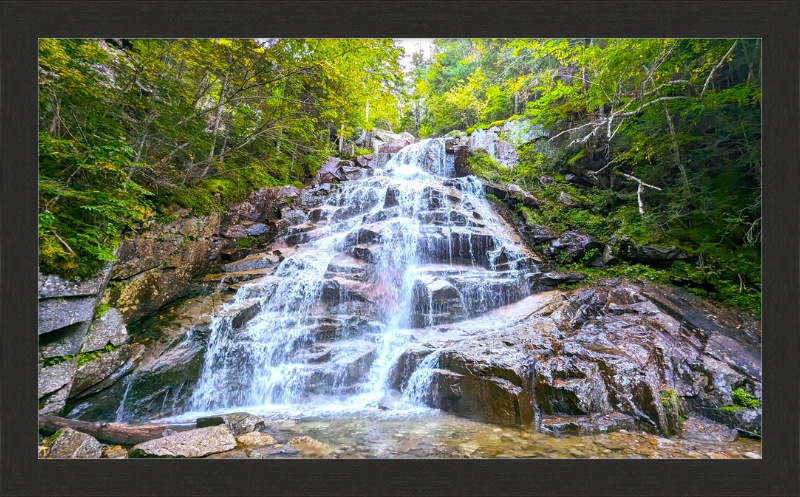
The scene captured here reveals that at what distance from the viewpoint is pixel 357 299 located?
3.89 m

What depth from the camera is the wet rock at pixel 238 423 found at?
7.59 ft

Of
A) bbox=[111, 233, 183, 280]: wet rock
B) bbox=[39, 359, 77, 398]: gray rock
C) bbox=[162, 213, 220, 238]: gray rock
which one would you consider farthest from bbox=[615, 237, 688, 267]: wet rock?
bbox=[39, 359, 77, 398]: gray rock

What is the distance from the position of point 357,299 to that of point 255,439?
75.1 inches

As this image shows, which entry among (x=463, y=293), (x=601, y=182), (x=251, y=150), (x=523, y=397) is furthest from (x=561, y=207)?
(x=251, y=150)

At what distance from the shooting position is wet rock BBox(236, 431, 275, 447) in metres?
2.17

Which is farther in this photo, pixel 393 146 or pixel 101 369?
pixel 393 146

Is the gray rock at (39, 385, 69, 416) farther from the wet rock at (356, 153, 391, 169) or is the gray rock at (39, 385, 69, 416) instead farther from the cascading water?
the wet rock at (356, 153, 391, 169)

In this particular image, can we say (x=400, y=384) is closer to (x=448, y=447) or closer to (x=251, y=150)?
(x=448, y=447)

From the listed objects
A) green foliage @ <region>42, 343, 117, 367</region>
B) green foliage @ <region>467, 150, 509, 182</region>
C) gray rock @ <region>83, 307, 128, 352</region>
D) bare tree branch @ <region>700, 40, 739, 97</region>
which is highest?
green foliage @ <region>467, 150, 509, 182</region>

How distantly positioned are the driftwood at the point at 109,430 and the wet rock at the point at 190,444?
0.21 metres

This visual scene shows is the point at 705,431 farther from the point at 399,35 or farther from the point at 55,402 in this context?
the point at 55,402

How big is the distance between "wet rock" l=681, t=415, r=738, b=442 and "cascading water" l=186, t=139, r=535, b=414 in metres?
2.02

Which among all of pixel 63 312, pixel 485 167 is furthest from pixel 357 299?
pixel 485 167

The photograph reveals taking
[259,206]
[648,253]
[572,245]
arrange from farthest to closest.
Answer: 1. [259,206]
2. [572,245]
3. [648,253]
